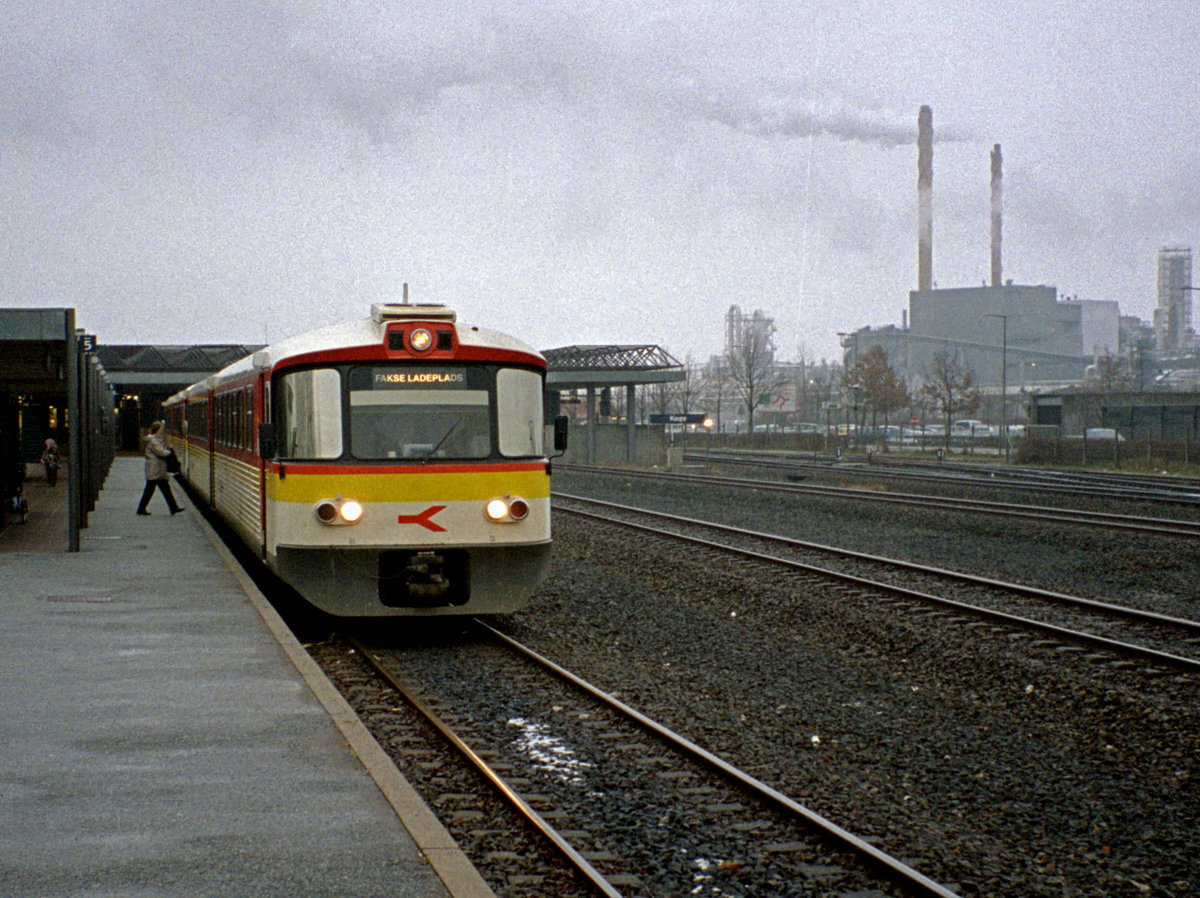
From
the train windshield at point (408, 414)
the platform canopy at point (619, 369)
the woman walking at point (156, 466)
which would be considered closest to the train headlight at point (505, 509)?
the train windshield at point (408, 414)

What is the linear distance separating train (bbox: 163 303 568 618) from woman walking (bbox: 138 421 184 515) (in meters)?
12.1

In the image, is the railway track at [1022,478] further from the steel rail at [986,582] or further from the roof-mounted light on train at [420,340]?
the roof-mounted light on train at [420,340]

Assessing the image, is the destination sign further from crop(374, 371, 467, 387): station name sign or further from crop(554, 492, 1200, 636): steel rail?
crop(554, 492, 1200, 636): steel rail

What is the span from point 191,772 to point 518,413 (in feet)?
17.2

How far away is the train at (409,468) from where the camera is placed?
10508 millimetres

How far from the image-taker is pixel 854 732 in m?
7.99

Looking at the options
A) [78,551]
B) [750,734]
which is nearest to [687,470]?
[78,551]

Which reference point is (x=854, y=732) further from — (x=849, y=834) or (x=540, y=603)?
(x=540, y=603)

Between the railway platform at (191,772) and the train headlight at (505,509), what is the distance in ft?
6.42

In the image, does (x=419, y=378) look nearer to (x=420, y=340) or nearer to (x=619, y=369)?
(x=420, y=340)

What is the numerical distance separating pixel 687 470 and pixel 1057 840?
3846cm

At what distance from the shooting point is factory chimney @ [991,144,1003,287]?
11944 centimetres

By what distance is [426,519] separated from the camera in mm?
10570

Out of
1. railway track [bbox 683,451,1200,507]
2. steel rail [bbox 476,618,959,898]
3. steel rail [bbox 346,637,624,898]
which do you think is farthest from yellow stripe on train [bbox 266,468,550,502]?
railway track [bbox 683,451,1200,507]
